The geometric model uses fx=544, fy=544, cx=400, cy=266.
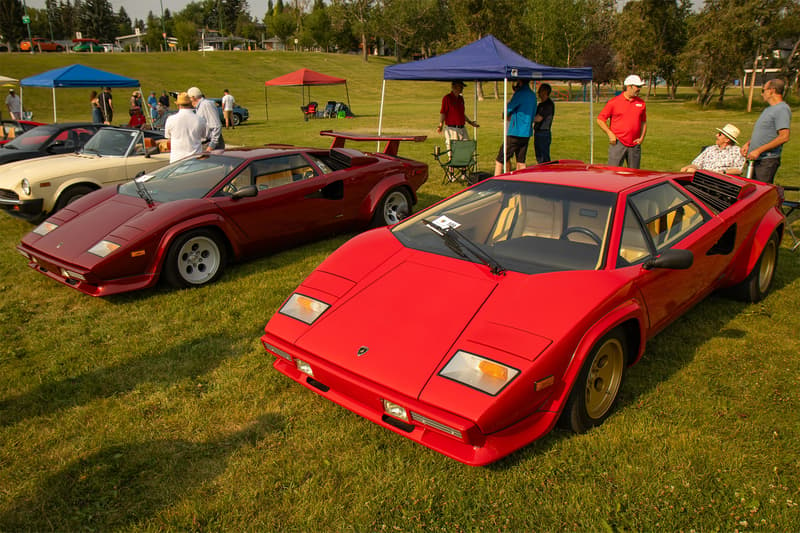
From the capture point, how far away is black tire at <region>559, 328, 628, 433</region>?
2826 mm

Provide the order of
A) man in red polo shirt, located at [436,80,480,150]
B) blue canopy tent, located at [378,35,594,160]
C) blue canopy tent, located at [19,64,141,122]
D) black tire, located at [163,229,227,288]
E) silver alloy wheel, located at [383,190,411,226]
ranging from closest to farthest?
black tire, located at [163,229,227,288]
silver alloy wheel, located at [383,190,411,226]
blue canopy tent, located at [378,35,594,160]
man in red polo shirt, located at [436,80,480,150]
blue canopy tent, located at [19,64,141,122]

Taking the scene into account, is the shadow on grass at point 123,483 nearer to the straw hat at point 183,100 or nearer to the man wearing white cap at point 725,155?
the straw hat at point 183,100

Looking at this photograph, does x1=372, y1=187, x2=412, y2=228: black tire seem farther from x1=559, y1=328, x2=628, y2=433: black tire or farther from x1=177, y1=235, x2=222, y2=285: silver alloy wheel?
x1=559, y1=328, x2=628, y2=433: black tire

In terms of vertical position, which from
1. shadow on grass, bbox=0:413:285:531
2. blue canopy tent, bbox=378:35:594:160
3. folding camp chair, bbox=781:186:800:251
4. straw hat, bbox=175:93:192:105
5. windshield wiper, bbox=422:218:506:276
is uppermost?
blue canopy tent, bbox=378:35:594:160

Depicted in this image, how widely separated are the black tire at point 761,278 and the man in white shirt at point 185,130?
6520 millimetres

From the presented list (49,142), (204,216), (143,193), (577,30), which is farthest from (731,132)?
(577,30)

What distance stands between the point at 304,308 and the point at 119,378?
1.45 meters

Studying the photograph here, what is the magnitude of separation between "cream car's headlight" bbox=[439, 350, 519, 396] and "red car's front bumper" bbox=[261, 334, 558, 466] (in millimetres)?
182

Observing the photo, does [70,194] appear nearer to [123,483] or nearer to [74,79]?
[123,483]

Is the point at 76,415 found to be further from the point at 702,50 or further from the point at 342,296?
the point at 702,50

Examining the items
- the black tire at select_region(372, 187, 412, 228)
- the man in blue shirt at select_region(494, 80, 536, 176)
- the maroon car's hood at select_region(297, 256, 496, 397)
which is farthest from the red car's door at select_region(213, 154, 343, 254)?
the man in blue shirt at select_region(494, 80, 536, 176)

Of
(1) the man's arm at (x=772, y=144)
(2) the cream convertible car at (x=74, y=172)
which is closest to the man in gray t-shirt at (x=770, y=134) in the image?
(1) the man's arm at (x=772, y=144)

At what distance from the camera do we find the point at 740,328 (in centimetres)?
432

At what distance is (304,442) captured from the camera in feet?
9.78
